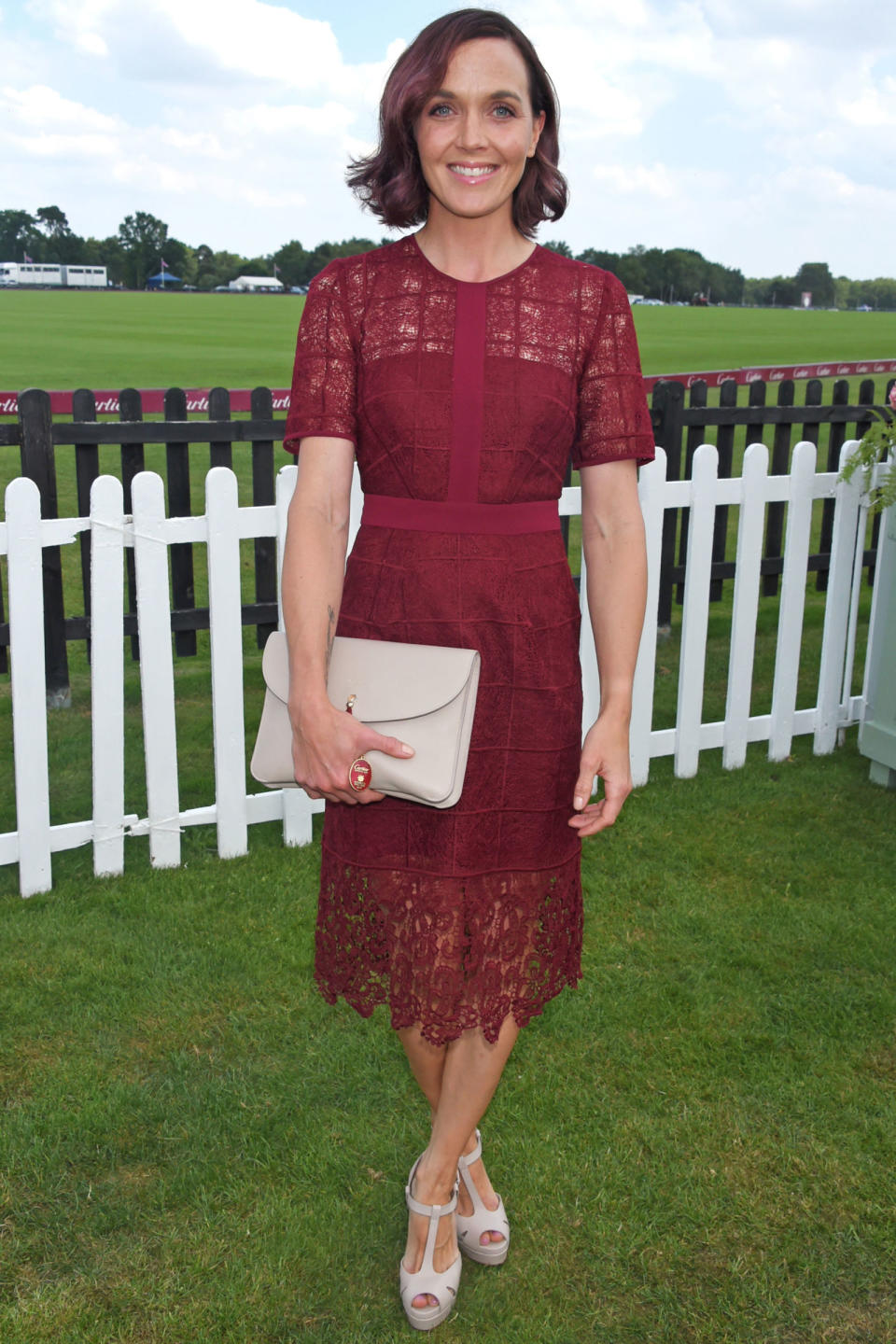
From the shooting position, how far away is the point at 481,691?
7.05ft

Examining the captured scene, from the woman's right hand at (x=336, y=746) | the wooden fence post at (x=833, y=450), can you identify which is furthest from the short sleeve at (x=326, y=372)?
the wooden fence post at (x=833, y=450)

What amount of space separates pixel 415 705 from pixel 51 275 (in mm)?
124570

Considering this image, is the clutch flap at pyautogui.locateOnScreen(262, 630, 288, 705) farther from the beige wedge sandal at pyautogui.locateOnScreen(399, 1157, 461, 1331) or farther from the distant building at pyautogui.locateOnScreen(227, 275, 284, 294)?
the distant building at pyautogui.locateOnScreen(227, 275, 284, 294)

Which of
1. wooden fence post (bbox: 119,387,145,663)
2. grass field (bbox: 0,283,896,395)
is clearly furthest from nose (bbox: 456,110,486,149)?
Result: grass field (bbox: 0,283,896,395)

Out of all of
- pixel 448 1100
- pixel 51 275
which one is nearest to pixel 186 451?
pixel 448 1100

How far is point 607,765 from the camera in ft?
7.08

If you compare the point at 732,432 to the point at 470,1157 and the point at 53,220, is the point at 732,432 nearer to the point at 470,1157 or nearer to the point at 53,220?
the point at 470,1157

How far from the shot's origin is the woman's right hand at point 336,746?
6.46 feet

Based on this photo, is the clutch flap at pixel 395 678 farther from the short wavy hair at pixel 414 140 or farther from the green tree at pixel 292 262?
the green tree at pixel 292 262

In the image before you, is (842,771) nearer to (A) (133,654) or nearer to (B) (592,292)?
(B) (592,292)

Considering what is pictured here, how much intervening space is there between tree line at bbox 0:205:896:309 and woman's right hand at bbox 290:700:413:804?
112 meters

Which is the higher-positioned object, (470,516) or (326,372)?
(326,372)

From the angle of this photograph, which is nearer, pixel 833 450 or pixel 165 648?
pixel 165 648

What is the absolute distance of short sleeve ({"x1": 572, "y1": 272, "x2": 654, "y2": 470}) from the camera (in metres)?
2.16
